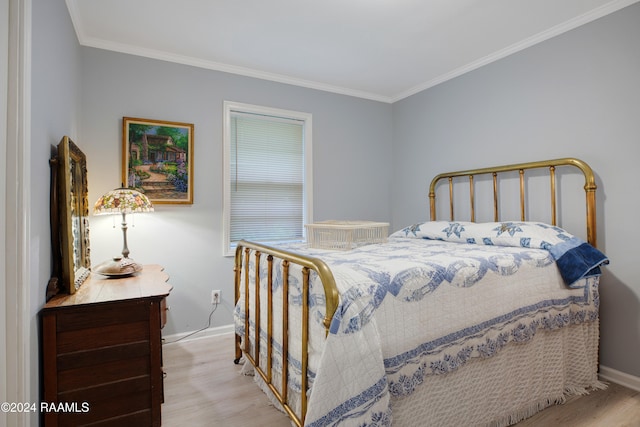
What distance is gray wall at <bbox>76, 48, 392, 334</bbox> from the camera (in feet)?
8.27

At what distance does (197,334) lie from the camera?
2.81 m

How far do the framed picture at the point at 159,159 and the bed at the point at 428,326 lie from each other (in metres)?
0.93

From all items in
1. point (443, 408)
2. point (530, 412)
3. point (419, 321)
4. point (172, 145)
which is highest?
point (172, 145)

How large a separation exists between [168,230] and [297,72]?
5.92 feet

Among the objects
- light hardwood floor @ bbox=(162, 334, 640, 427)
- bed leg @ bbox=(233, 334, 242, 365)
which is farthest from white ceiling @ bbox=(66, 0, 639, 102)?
light hardwood floor @ bbox=(162, 334, 640, 427)

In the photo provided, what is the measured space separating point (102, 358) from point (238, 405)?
76 cm

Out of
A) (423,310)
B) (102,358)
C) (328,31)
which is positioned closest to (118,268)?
(102,358)

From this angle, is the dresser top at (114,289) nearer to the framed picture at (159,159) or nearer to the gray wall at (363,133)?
the gray wall at (363,133)

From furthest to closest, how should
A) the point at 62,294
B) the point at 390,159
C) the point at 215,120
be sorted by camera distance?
the point at 390,159 < the point at 215,120 < the point at 62,294

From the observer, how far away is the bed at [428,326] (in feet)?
3.79

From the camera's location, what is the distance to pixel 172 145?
2.74 m

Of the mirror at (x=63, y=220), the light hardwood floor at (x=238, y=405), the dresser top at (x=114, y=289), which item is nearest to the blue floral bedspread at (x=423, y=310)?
the light hardwood floor at (x=238, y=405)

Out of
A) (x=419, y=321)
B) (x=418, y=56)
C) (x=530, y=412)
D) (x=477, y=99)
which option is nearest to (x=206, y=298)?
(x=419, y=321)

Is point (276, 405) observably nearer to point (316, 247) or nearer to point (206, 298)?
point (316, 247)
